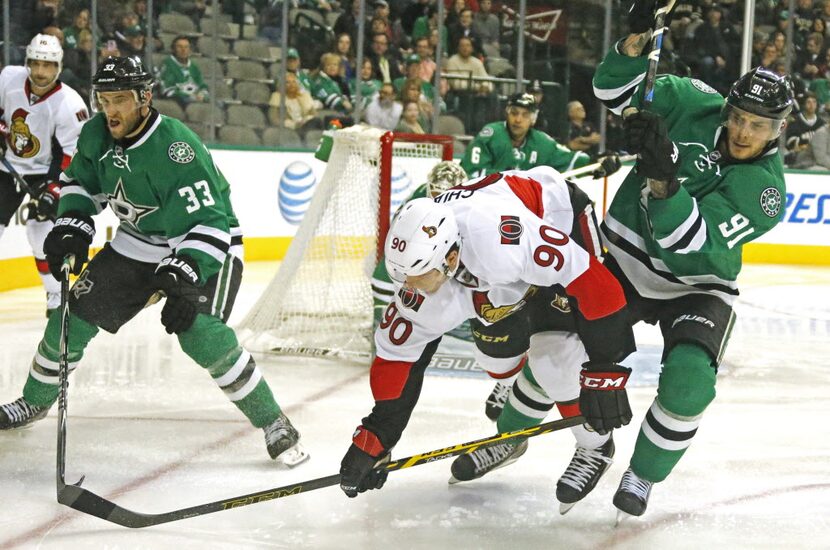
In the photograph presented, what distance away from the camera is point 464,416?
354cm

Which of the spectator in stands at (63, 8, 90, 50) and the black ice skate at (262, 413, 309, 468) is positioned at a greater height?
the spectator in stands at (63, 8, 90, 50)

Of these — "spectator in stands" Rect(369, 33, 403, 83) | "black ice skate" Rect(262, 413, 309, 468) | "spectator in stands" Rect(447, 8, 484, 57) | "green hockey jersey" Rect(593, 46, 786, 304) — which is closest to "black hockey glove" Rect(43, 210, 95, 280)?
"black ice skate" Rect(262, 413, 309, 468)

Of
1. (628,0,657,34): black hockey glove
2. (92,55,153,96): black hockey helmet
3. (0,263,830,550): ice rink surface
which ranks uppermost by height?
(628,0,657,34): black hockey glove

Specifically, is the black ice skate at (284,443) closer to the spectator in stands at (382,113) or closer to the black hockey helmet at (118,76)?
the black hockey helmet at (118,76)

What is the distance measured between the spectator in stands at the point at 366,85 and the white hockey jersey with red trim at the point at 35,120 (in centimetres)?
350

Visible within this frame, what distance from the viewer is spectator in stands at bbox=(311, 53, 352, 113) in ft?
26.1

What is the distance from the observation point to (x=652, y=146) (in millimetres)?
2166

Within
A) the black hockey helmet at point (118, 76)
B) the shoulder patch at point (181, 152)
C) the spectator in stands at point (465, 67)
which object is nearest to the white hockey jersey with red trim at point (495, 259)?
the shoulder patch at point (181, 152)

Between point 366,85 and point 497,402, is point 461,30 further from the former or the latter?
point 497,402

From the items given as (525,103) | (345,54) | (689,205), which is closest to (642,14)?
(689,205)

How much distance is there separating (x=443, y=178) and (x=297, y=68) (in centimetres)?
433

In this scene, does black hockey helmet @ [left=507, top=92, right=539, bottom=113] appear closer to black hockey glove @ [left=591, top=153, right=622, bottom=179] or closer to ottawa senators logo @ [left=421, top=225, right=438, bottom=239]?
black hockey glove @ [left=591, top=153, right=622, bottom=179]

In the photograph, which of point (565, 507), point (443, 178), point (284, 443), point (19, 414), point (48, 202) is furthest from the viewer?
point (48, 202)

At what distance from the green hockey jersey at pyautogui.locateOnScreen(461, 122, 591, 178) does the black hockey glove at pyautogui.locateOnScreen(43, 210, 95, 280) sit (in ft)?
8.26
